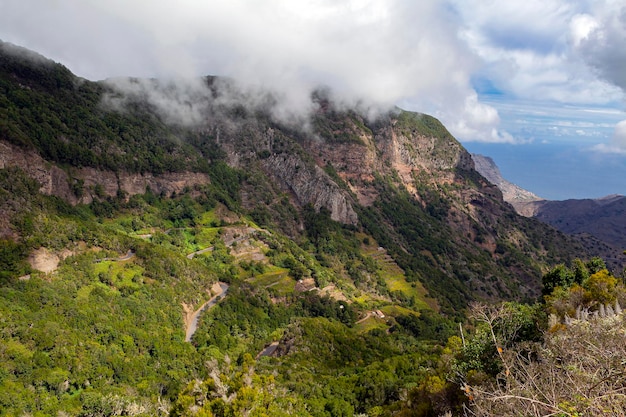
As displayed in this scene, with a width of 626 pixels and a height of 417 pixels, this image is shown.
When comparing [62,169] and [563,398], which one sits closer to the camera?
[563,398]

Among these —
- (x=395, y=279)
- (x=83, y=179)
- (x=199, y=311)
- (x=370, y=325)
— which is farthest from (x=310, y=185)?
(x=199, y=311)

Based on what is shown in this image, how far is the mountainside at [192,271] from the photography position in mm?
55688

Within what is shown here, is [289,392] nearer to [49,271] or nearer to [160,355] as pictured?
[160,355]

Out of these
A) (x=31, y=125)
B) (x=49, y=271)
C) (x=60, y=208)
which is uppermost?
(x=31, y=125)

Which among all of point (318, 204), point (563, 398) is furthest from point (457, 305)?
point (563, 398)

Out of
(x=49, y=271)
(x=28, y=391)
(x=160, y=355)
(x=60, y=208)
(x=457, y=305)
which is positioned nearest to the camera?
(x=28, y=391)

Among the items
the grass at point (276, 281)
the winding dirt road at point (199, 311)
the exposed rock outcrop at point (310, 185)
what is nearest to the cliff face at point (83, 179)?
the exposed rock outcrop at point (310, 185)

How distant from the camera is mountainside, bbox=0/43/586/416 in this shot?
55.7 metres

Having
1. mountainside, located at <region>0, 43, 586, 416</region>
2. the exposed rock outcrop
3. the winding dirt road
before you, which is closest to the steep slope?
the exposed rock outcrop

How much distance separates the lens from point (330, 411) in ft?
166

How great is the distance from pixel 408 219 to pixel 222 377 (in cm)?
18335

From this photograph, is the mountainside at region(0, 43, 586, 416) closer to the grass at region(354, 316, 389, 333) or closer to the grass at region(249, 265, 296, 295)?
the grass at region(354, 316, 389, 333)

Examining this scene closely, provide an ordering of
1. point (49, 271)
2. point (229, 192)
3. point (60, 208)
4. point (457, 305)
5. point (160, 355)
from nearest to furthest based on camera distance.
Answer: point (160, 355), point (49, 271), point (60, 208), point (457, 305), point (229, 192)

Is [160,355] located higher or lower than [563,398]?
lower
